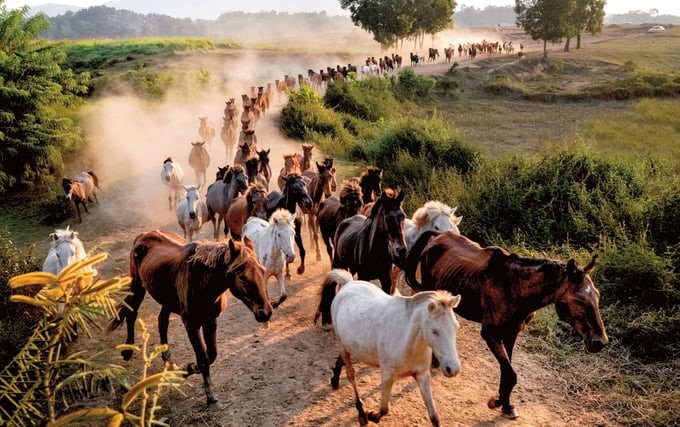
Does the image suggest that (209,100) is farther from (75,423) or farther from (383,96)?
(75,423)

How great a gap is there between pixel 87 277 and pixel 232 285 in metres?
3.21

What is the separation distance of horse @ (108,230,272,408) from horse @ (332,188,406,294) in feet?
6.43

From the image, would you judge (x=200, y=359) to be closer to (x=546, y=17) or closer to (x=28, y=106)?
(x=28, y=106)

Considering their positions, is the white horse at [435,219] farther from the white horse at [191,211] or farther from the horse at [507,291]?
the white horse at [191,211]

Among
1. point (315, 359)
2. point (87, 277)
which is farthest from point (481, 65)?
point (87, 277)

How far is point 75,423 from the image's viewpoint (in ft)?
5.84

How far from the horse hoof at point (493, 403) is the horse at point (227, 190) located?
736 centimetres

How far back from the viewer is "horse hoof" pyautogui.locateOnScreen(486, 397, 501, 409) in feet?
18.5

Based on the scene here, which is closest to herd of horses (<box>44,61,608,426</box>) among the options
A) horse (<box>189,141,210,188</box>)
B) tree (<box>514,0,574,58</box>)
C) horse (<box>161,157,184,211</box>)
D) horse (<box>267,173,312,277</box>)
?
horse (<box>267,173,312,277</box>)

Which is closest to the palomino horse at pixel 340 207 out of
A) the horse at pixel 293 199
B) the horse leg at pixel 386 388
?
the horse at pixel 293 199

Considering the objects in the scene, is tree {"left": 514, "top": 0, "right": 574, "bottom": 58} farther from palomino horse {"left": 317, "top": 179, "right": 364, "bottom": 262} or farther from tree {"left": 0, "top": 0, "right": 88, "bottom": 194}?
palomino horse {"left": 317, "top": 179, "right": 364, "bottom": 262}

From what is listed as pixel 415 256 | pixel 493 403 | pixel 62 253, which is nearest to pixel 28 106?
pixel 62 253

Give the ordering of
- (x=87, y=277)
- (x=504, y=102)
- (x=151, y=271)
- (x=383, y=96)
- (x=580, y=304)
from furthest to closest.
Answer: (x=504, y=102)
(x=383, y=96)
(x=151, y=271)
(x=580, y=304)
(x=87, y=277)

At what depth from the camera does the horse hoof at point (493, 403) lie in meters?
5.65
